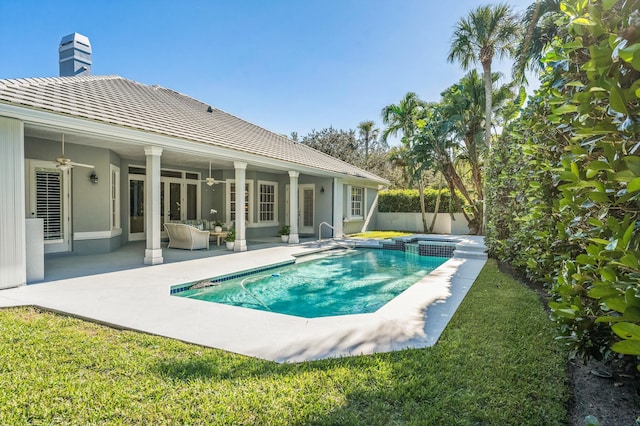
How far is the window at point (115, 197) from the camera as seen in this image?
464 inches

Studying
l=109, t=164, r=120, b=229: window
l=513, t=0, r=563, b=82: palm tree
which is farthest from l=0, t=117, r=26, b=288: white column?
l=513, t=0, r=563, b=82: palm tree

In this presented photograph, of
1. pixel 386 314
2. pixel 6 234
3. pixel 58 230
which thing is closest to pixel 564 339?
pixel 386 314

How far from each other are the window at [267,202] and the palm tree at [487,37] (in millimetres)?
11073

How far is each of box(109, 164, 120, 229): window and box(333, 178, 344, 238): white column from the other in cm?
968

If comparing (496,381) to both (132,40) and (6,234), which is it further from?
(132,40)

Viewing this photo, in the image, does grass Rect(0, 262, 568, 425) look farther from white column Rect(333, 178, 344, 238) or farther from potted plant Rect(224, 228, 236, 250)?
white column Rect(333, 178, 344, 238)

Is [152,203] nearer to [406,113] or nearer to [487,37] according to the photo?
[487,37]

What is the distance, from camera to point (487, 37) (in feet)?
56.9

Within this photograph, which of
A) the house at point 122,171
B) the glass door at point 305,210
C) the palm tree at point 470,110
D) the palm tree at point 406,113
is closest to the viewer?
the house at point 122,171

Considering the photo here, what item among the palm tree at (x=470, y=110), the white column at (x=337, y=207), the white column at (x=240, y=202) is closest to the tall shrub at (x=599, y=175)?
the white column at (x=240, y=202)

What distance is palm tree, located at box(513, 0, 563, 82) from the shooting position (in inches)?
528

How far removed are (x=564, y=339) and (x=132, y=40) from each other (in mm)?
17647

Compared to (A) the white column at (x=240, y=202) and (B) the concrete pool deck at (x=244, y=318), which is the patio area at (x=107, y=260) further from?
(B) the concrete pool deck at (x=244, y=318)

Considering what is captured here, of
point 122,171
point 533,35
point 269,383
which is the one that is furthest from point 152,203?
point 533,35
